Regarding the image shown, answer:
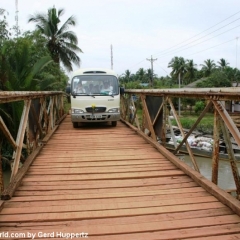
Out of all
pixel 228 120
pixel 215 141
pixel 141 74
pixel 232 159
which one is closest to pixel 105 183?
pixel 215 141

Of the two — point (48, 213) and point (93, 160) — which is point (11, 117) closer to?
point (93, 160)

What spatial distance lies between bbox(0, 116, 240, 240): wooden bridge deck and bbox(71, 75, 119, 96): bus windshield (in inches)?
163

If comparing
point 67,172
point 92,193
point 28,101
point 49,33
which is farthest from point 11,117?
point 49,33

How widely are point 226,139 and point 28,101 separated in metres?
2.96

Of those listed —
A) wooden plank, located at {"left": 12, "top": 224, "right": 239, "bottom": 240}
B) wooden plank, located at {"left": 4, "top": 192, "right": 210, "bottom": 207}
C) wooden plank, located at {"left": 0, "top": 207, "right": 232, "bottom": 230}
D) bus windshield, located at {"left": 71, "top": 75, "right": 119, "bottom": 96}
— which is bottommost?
wooden plank, located at {"left": 12, "top": 224, "right": 239, "bottom": 240}

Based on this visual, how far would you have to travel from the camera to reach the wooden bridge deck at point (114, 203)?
2557 mm

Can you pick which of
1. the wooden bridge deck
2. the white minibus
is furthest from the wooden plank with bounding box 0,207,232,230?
the white minibus

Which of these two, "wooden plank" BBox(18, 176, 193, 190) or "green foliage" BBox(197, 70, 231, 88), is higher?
"green foliage" BBox(197, 70, 231, 88)

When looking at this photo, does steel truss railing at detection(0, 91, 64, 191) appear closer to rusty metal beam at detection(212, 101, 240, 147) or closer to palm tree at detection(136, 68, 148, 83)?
rusty metal beam at detection(212, 101, 240, 147)

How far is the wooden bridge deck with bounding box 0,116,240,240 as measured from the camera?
2.56m

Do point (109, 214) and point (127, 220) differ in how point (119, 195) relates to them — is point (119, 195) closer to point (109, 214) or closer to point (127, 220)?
point (109, 214)

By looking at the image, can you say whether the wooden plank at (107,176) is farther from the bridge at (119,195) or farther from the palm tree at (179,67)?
the palm tree at (179,67)

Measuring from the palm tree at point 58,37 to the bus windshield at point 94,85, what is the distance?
1667 centimetres

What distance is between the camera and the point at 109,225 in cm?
266
